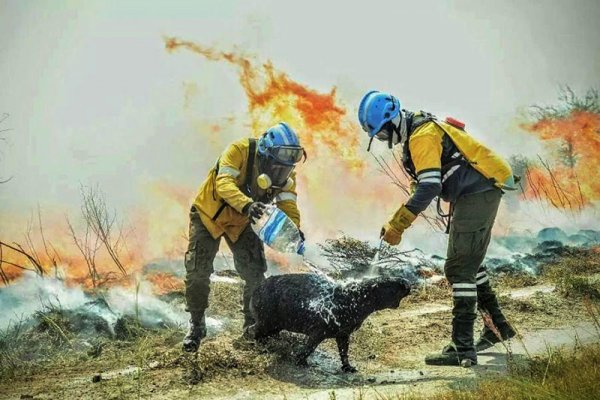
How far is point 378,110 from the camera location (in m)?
5.00

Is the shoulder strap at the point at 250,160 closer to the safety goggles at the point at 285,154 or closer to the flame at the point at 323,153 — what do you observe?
the safety goggles at the point at 285,154

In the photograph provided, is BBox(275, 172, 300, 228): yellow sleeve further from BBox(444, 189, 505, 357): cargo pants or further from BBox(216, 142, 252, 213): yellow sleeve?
BBox(444, 189, 505, 357): cargo pants

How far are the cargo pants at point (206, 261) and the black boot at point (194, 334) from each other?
5cm

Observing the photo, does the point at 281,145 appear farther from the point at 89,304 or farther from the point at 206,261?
the point at 89,304

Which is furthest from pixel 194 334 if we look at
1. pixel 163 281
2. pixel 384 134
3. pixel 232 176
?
pixel 163 281

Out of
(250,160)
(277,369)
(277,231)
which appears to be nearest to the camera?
(277,369)

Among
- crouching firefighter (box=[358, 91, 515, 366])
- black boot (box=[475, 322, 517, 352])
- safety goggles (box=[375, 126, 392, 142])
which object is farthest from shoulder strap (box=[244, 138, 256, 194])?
black boot (box=[475, 322, 517, 352])

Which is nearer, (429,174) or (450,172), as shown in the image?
(429,174)

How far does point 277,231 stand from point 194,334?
1.42 meters

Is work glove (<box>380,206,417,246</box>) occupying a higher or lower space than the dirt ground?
higher

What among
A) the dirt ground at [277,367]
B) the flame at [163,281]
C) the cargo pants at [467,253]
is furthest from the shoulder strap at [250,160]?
the flame at [163,281]

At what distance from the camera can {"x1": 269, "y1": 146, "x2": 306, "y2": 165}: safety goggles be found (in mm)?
5340

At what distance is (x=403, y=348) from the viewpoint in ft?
18.8

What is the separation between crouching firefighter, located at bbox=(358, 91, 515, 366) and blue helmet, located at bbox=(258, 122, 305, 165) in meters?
0.74
